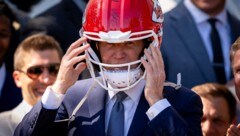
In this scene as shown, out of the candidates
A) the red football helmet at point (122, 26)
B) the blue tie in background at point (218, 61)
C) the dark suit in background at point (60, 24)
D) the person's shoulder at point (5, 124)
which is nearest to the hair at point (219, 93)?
the blue tie in background at point (218, 61)

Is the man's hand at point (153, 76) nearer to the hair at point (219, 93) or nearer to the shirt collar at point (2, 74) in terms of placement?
the hair at point (219, 93)

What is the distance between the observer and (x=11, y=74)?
802cm

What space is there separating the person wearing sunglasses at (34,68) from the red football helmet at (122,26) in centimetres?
192

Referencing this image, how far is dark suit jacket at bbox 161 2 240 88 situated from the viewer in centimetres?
758

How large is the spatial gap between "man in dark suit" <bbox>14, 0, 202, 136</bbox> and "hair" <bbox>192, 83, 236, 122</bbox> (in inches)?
58.4

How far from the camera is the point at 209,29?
8.02 m

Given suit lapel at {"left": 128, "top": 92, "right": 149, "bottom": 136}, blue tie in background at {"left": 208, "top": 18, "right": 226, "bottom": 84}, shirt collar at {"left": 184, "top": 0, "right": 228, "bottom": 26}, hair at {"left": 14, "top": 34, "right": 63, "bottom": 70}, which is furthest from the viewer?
shirt collar at {"left": 184, "top": 0, "right": 228, "bottom": 26}

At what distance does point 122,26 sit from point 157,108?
48cm

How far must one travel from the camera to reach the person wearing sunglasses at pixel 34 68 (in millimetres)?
7250

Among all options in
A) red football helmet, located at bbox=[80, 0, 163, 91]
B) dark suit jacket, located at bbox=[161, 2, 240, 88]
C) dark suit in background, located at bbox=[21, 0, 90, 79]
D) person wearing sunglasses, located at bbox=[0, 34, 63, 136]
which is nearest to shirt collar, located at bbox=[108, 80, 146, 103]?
Answer: red football helmet, located at bbox=[80, 0, 163, 91]

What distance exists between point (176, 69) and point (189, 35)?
440 millimetres

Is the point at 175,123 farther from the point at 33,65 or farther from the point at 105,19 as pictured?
the point at 33,65

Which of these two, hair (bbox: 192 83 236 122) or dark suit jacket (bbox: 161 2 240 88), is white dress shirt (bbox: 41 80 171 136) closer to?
hair (bbox: 192 83 236 122)

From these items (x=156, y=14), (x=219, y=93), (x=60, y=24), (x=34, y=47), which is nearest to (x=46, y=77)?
(x=34, y=47)
